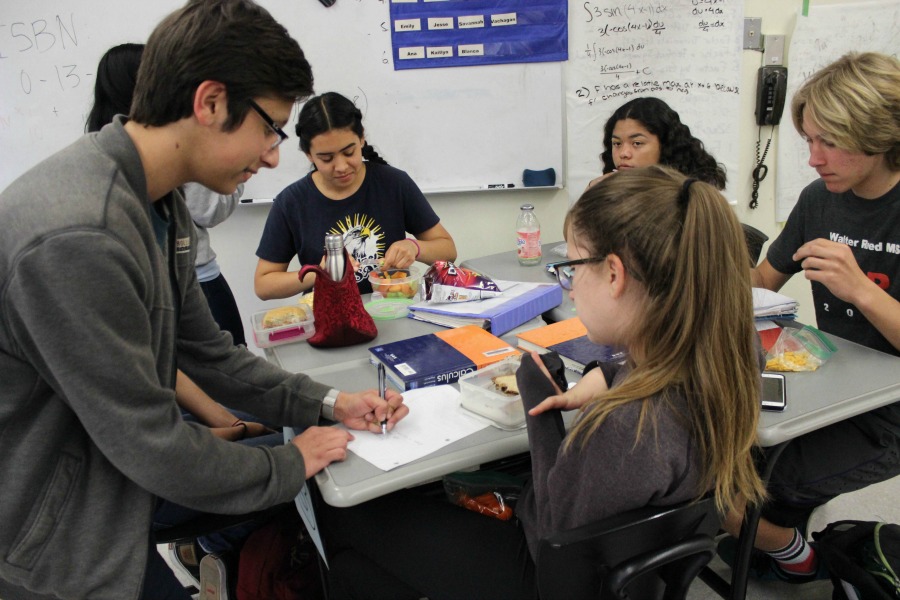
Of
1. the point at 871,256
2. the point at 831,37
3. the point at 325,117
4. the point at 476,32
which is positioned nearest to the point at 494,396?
the point at 871,256

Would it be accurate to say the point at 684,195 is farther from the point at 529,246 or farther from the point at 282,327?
the point at 529,246

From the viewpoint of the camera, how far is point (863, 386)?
4.11ft

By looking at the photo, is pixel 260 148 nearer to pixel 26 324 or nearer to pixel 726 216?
pixel 26 324

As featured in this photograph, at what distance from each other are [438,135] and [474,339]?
171cm

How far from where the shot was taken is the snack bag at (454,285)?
1755 mm

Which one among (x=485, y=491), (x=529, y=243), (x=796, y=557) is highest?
(x=529, y=243)

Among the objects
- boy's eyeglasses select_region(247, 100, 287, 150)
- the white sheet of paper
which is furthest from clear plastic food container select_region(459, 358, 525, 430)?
boy's eyeglasses select_region(247, 100, 287, 150)

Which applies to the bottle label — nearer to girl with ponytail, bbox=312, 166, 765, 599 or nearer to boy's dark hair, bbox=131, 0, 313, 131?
girl with ponytail, bbox=312, 166, 765, 599

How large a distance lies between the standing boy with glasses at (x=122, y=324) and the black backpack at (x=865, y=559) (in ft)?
4.46

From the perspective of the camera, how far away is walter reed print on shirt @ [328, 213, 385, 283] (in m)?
2.23

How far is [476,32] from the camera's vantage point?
282cm

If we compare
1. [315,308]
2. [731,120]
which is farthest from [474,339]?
[731,120]

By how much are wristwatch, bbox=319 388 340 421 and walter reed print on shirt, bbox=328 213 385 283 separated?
1.04 metres

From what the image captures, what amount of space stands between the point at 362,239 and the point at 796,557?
165 centimetres
